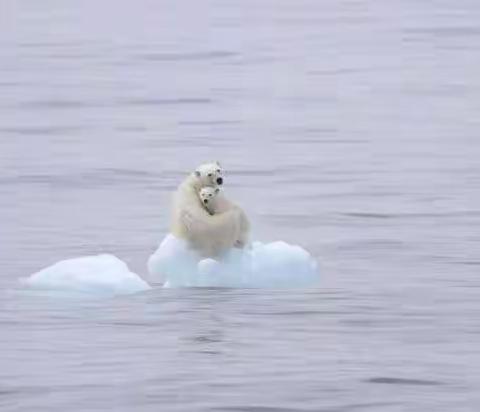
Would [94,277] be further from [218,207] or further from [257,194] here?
[257,194]

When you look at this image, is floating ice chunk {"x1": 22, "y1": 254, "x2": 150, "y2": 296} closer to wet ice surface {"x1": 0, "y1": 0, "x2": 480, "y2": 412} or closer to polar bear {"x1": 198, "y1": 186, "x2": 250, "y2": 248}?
wet ice surface {"x1": 0, "y1": 0, "x2": 480, "y2": 412}

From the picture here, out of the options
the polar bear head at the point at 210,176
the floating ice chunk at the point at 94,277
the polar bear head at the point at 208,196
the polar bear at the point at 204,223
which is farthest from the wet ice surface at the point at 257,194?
the polar bear head at the point at 210,176

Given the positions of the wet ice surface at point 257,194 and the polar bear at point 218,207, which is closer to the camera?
the wet ice surface at point 257,194

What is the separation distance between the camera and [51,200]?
19047 millimetres

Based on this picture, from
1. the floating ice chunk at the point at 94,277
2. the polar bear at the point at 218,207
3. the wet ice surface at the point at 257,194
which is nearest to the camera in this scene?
the wet ice surface at the point at 257,194

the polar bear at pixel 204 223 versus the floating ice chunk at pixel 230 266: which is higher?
the polar bear at pixel 204 223

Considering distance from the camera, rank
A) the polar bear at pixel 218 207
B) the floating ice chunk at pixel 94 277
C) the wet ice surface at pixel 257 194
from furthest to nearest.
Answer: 1. the polar bear at pixel 218 207
2. the floating ice chunk at pixel 94 277
3. the wet ice surface at pixel 257 194

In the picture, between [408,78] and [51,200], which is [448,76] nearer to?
[408,78]

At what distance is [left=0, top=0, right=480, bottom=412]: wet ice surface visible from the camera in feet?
44.3

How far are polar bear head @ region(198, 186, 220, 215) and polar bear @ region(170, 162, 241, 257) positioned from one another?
0.03 metres

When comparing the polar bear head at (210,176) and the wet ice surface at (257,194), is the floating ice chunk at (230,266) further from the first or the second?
the polar bear head at (210,176)

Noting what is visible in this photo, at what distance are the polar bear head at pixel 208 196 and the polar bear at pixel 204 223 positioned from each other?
3cm

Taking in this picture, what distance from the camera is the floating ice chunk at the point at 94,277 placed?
49.2ft

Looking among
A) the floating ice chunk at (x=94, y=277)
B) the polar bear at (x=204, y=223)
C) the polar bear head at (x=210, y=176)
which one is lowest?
the floating ice chunk at (x=94, y=277)
